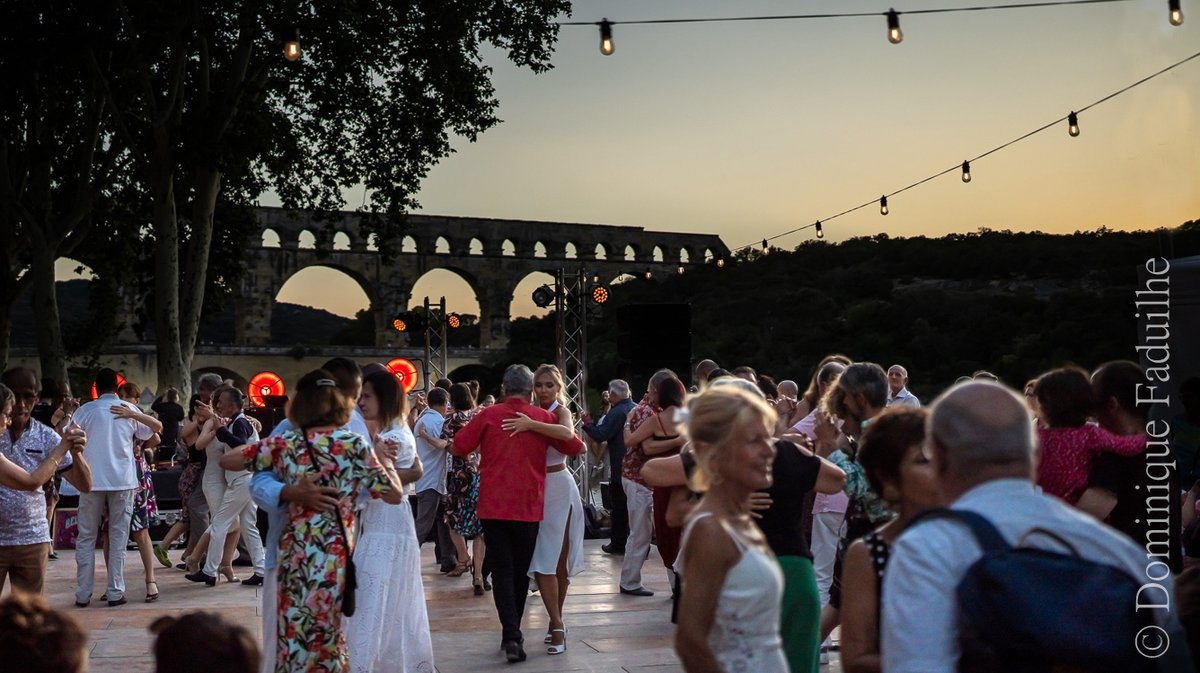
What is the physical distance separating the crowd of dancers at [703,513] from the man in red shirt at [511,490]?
1 cm

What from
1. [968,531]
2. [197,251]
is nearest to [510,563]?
[968,531]

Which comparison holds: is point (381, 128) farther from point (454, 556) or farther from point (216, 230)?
point (454, 556)

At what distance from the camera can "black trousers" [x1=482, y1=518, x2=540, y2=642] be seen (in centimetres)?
732

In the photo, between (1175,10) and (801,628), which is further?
(1175,10)

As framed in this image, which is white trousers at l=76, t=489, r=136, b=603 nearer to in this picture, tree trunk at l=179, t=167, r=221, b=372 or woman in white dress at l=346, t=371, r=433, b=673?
woman in white dress at l=346, t=371, r=433, b=673

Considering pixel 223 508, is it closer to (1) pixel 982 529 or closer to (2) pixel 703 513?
(2) pixel 703 513

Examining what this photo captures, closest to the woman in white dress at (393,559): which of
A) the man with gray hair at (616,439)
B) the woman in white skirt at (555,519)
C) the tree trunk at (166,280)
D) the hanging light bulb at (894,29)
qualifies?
the woman in white skirt at (555,519)

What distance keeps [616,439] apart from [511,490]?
4.40 metres

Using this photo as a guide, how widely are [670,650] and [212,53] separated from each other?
1649 cm

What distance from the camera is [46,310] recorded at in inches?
838

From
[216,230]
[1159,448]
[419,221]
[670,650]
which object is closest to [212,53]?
[216,230]

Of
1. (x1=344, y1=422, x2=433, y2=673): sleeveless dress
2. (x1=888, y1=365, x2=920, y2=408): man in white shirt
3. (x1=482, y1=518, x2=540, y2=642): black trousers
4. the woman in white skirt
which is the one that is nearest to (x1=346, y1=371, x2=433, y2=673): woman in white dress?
(x1=344, y1=422, x2=433, y2=673): sleeveless dress

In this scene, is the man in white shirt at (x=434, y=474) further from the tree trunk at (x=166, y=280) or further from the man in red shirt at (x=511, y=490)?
the tree trunk at (x=166, y=280)

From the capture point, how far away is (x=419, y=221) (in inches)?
2510
